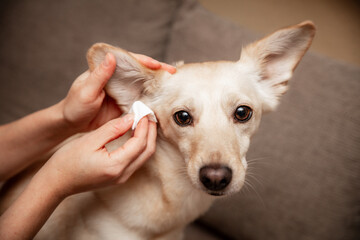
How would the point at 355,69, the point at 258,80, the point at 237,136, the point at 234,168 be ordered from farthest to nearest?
the point at 355,69, the point at 258,80, the point at 237,136, the point at 234,168

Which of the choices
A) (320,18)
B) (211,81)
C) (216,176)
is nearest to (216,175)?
(216,176)

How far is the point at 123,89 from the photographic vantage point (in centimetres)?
116

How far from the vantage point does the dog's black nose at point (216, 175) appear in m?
0.95

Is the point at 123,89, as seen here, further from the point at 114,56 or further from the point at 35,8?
the point at 35,8

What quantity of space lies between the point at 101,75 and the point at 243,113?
0.60 metres

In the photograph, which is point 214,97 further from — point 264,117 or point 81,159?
point 264,117

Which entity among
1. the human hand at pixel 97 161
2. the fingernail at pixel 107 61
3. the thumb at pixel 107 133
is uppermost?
the fingernail at pixel 107 61

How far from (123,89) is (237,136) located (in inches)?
21.3

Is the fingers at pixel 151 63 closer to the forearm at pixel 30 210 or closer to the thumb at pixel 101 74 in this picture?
the thumb at pixel 101 74

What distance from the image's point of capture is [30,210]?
951 millimetres

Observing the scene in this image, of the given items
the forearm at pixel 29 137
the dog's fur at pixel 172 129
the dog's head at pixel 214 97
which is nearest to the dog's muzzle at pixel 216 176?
the dog's head at pixel 214 97

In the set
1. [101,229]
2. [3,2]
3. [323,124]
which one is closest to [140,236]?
[101,229]

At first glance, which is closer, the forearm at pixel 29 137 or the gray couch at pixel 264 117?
the forearm at pixel 29 137

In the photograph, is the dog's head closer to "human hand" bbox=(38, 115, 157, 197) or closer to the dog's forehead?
the dog's forehead
